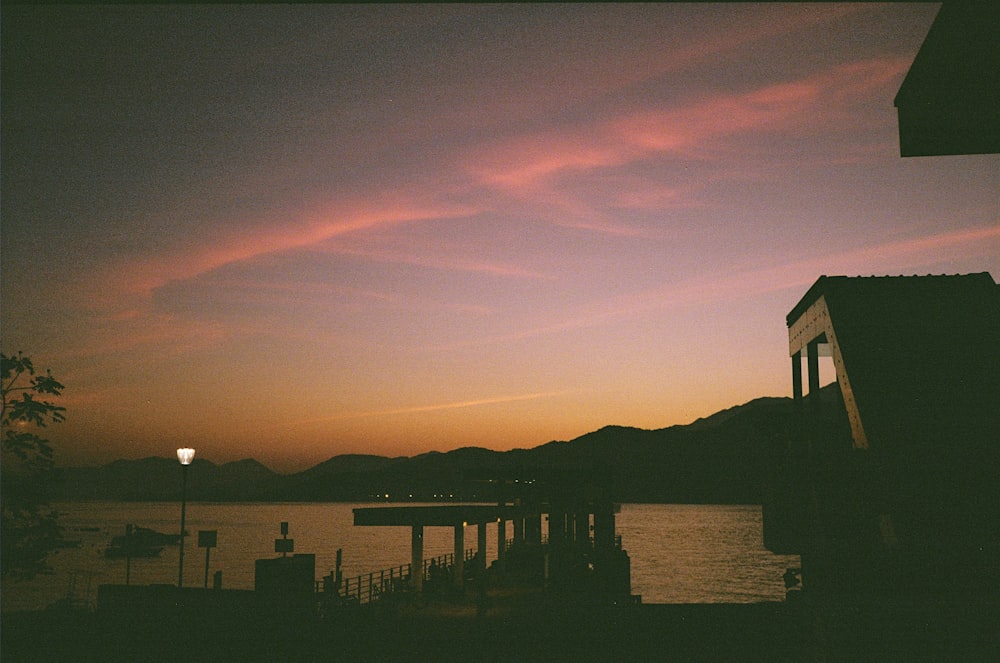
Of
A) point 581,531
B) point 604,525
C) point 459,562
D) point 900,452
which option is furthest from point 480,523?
point 900,452

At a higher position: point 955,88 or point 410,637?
point 955,88

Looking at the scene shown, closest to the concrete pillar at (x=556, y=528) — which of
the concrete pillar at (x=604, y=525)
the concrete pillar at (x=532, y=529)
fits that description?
the concrete pillar at (x=604, y=525)

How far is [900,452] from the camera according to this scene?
21.9ft

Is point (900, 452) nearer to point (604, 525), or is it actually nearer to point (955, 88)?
point (955, 88)

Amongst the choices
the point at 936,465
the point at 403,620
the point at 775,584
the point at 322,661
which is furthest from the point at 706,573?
A: the point at 936,465

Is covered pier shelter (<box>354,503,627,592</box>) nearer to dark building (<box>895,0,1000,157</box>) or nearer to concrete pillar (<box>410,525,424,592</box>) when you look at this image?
concrete pillar (<box>410,525,424,592</box>)

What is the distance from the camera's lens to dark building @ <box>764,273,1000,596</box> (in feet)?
22.3

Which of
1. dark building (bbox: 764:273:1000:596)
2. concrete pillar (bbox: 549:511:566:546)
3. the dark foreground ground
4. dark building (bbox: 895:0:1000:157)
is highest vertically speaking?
dark building (bbox: 895:0:1000:157)

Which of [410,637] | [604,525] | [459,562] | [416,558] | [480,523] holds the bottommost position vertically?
[410,637]

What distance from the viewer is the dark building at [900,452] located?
268 inches

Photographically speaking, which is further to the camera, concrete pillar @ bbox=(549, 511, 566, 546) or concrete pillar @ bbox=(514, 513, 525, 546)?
concrete pillar @ bbox=(514, 513, 525, 546)

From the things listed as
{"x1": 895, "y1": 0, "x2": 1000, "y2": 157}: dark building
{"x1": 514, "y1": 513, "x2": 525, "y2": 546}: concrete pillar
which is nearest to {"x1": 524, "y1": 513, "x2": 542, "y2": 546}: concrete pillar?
{"x1": 514, "y1": 513, "x2": 525, "y2": 546}: concrete pillar

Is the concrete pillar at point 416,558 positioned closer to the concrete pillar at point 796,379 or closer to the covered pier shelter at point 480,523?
the covered pier shelter at point 480,523

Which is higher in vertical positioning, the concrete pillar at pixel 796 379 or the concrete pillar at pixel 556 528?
the concrete pillar at pixel 796 379
